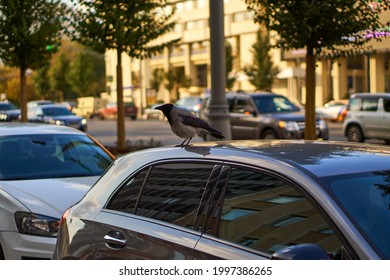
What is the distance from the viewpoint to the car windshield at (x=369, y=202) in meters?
3.43

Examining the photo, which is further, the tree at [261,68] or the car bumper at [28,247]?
the tree at [261,68]

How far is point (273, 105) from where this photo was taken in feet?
80.8

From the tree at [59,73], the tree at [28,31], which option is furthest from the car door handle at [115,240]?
the tree at [59,73]

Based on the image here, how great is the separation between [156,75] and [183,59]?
4564 mm

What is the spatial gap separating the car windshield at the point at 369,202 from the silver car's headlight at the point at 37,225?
3.79m

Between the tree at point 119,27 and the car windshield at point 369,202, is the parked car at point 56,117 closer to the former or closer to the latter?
the tree at point 119,27

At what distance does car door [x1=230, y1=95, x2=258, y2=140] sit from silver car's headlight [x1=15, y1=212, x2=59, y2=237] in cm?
1732

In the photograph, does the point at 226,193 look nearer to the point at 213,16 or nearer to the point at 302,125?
the point at 213,16

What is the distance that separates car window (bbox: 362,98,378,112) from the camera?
87.6 ft

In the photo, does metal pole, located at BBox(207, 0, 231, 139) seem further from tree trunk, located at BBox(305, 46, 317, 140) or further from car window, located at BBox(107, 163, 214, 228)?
car window, located at BBox(107, 163, 214, 228)

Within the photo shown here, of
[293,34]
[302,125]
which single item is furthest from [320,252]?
[302,125]

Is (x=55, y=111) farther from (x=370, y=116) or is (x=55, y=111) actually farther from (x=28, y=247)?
(x=28, y=247)

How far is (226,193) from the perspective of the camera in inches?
162

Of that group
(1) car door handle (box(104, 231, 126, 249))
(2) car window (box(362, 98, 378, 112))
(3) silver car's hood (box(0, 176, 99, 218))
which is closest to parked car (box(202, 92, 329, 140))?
(2) car window (box(362, 98, 378, 112))
